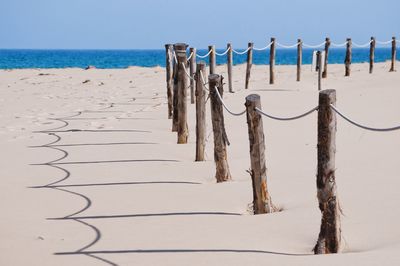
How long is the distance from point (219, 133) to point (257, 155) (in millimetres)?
1550

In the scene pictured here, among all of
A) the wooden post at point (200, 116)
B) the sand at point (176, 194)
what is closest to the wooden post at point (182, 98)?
the sand at point (176, 194)

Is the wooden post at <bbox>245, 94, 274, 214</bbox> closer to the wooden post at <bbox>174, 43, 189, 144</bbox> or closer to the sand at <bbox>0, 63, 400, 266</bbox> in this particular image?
the sand at <bbox>0, 63, 400, 266</bbox>

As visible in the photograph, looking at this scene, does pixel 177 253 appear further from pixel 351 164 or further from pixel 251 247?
pixel 351 164

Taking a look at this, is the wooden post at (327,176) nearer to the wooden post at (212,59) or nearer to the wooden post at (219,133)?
the wooden post at (219,133)

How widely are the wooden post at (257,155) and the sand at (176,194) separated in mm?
156

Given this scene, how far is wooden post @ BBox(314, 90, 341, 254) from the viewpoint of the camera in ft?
15.0

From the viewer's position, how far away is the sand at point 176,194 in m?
4.71

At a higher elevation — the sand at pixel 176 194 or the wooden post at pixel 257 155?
the wooden post at pixel 257 155

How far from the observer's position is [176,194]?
21.9 ft

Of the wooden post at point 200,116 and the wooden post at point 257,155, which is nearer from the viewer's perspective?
the wooden post at point 257,155

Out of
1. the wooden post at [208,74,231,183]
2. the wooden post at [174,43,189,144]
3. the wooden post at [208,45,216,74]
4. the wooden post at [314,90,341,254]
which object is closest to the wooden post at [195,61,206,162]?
the wooden post at [208,74,231,183]

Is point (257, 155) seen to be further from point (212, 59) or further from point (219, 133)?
point (212, 59)

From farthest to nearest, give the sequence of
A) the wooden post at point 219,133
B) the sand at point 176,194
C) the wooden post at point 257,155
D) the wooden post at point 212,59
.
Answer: the wooden post at point 212,59 → the wooden post at point 219,133 → the wooden post at point 257,155 → the sand at point 176,194

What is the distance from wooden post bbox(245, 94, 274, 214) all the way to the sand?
6.1 inches
